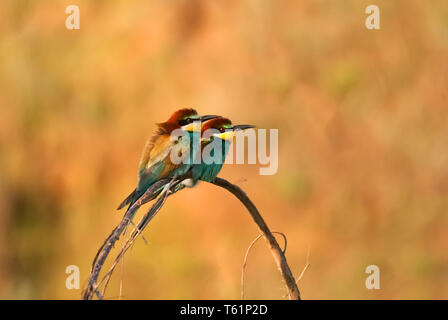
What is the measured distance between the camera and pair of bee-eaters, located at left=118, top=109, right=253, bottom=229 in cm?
148

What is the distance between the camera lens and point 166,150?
4.92 feet

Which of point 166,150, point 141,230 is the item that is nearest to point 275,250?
point 141,230

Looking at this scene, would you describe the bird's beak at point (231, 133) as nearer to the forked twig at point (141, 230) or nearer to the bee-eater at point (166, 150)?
the bee-eater at point (166, 150)

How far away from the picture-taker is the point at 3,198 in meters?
3.92

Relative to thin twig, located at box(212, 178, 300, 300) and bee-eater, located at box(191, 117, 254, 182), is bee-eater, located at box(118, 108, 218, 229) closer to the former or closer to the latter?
bee-eater, located at box(191, 117, 254, 182)

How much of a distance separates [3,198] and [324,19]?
7.64 ft

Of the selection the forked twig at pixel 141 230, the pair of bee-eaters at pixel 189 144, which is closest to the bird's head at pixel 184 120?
the pair of bee-eaters at pixel 189 144

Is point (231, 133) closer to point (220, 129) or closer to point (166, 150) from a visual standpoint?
point (220, 129)

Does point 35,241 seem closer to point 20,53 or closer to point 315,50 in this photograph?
point 20,53

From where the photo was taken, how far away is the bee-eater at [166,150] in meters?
1.43

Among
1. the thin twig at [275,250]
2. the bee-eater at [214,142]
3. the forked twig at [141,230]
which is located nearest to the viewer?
the forked twig at [141,230]

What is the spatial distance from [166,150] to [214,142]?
16 cm
